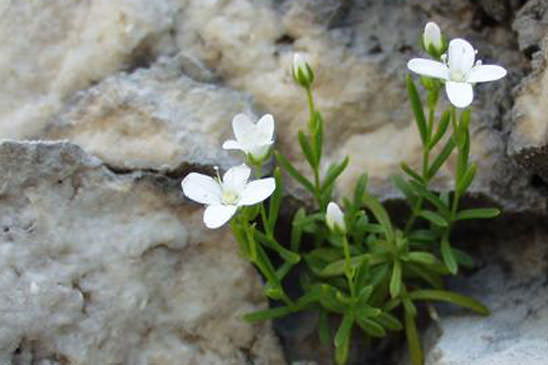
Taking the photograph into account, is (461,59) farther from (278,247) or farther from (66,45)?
(66,45)

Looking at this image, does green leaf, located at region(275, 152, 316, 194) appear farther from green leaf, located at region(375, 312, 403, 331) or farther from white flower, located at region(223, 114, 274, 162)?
green leaf, located at region(375, 312, 403, 331)

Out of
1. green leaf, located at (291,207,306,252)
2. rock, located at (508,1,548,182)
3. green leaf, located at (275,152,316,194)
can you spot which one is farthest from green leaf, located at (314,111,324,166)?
rock, located at (508,1,548,182)

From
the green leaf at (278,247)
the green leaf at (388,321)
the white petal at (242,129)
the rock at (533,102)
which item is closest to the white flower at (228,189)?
the white petal at (242,129)

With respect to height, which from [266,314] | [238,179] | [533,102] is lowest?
[266,314]

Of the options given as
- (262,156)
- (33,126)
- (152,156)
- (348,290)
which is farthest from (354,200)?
(33,126)

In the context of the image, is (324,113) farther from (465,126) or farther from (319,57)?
(465,126)

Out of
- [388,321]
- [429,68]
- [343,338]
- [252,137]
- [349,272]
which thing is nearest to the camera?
[429,68]

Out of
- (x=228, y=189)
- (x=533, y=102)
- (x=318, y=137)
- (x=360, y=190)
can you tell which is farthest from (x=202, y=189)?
(x=533, y=102)
